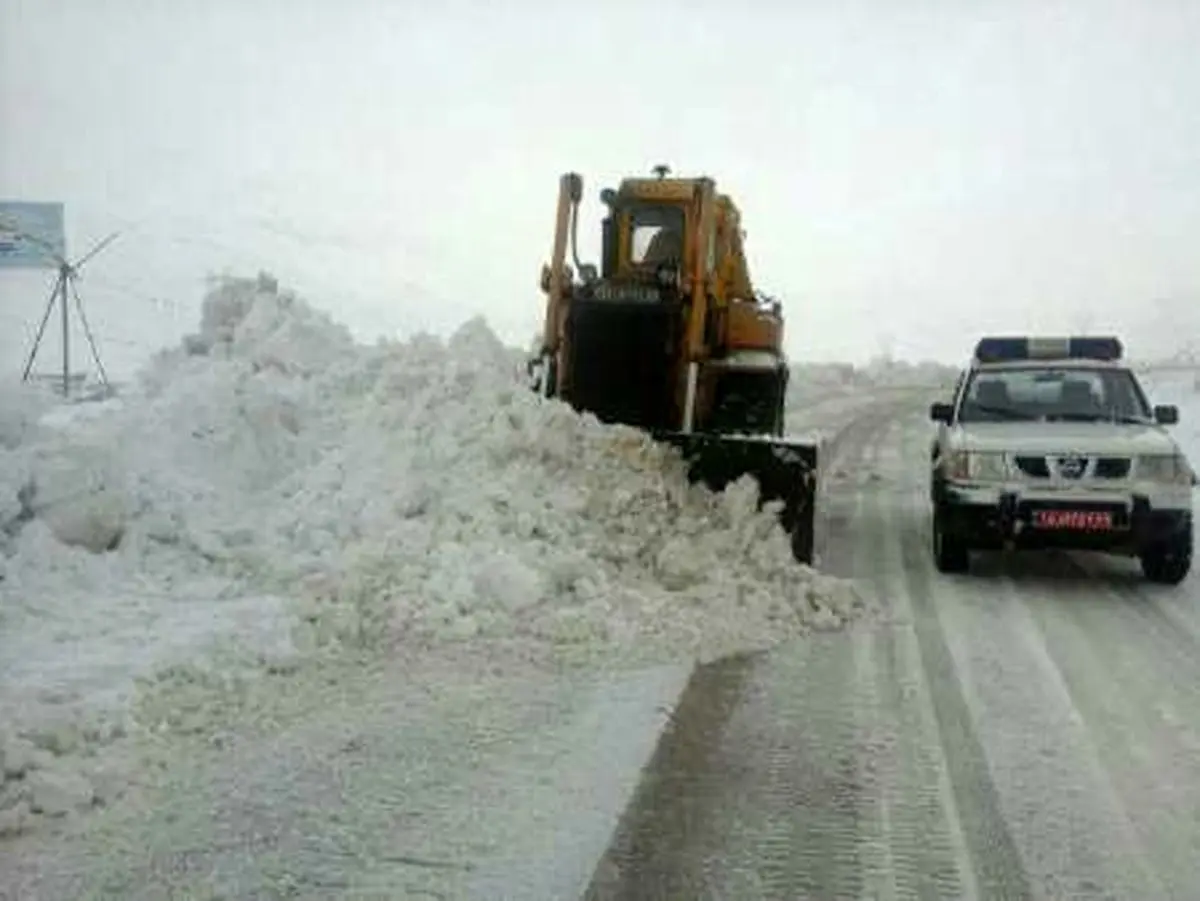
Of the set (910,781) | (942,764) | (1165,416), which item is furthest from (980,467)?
(910,781)

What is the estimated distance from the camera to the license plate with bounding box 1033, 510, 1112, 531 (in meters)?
8.63

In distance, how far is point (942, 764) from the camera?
503 cm

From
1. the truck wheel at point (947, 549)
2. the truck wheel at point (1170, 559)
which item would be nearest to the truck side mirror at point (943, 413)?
the truck wheel at point (947, 549)

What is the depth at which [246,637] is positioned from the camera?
5.91 meters

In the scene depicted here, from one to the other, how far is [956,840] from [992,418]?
6263 mm

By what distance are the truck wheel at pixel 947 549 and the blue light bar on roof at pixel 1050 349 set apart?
231cm

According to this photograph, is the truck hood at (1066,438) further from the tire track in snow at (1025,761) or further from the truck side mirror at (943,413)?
the tire track in snow at (1025,761)

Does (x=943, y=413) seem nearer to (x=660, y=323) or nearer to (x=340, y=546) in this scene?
(x=660, y=323)

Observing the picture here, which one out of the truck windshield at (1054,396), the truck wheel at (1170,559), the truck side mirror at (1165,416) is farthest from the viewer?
the truck windshield at (1054,396)

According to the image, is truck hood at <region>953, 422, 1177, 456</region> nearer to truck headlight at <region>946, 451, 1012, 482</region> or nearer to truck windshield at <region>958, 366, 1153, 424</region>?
truck headlight at <region>946, 451, 1012, 482</region>

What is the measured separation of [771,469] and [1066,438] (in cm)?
218

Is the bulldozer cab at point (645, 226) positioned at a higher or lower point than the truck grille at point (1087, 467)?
higher

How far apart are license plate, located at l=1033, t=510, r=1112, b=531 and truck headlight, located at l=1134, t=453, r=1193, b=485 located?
16.6 inches

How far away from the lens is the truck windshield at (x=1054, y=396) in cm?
991
